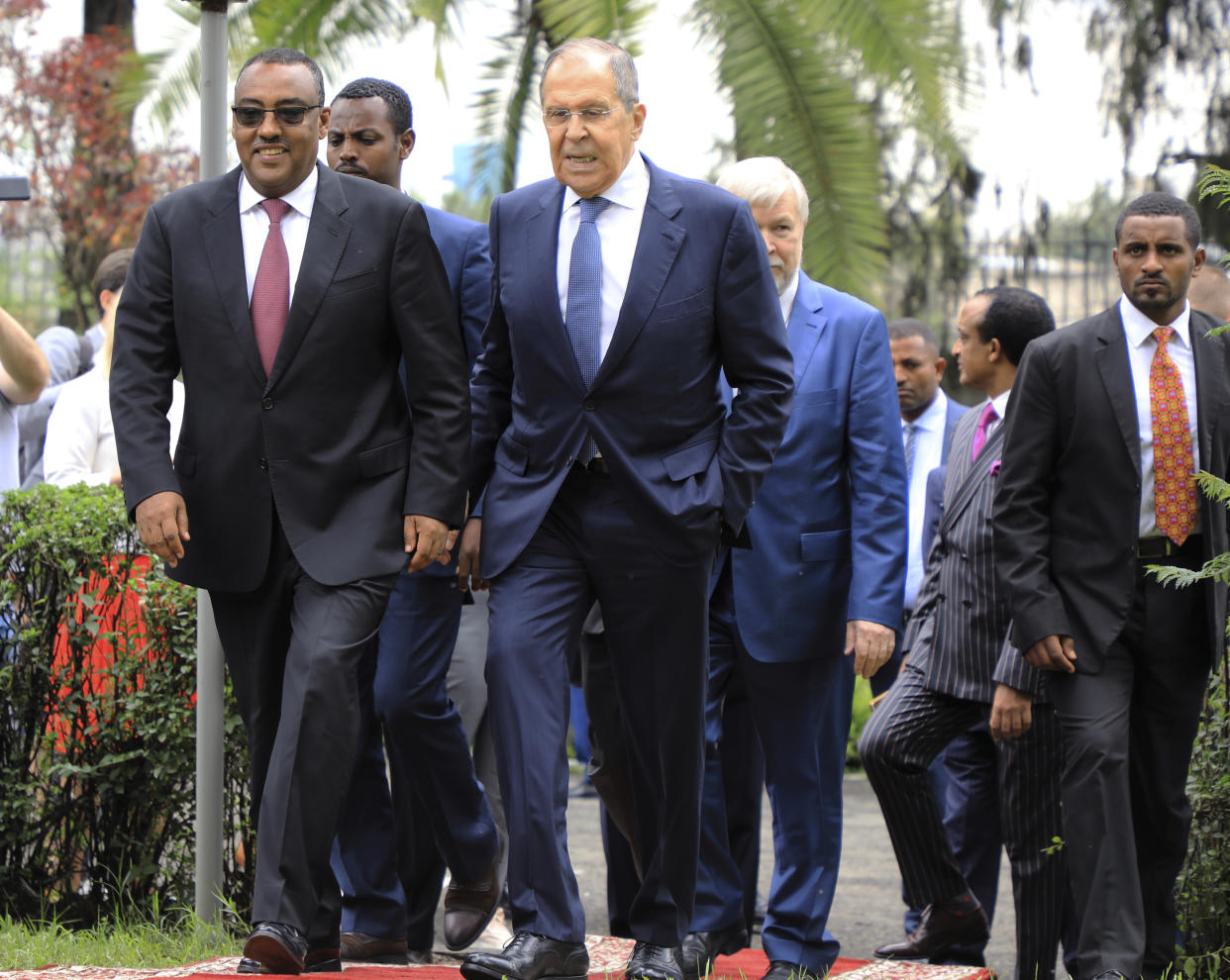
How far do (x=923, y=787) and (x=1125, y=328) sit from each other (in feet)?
5.83

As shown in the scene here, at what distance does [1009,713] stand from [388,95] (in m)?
2.77

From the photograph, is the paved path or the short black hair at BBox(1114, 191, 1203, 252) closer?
the short black hair at BBox(1114, 191, 1203, 252)

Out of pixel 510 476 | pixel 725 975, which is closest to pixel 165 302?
pixel 510 476

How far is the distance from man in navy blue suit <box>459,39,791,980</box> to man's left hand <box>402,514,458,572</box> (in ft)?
0.41

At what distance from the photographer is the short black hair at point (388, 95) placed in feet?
18.6

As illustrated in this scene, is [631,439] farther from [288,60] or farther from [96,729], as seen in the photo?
[96,729]

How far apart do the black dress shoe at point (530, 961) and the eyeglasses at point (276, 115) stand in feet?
7.07

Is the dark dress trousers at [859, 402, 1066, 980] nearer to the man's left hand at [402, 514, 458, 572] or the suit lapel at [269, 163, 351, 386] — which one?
the man's left hand at [402, 514, 458, 572]

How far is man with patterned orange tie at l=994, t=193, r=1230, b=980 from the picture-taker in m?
Result: 5.09

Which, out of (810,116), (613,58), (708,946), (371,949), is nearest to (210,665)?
(371,949)

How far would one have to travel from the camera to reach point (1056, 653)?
5105 millimetres

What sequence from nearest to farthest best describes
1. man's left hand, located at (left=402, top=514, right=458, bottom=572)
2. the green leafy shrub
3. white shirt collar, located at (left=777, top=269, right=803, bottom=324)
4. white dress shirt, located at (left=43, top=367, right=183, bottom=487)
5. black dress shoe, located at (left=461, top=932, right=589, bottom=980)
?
black dress shoe, located at (left=461, top=932, right=589, bottom=980), man's left hand, located at (left=402, top=514, right=458, bottom=572), white shirt collar, located at (left=777, top=269, right=803, bottom=324), the green leafy shrub, white dress shirt, located at (left=43, top=367, right=183, bottom=487)

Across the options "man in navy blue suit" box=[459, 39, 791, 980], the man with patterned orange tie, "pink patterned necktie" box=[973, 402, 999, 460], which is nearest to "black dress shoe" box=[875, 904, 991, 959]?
the man with patterned orange tie

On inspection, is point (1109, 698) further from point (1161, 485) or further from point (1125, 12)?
point (1125, 12)
